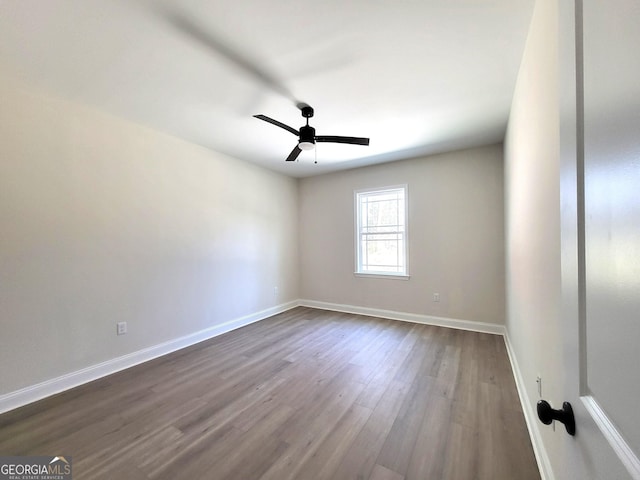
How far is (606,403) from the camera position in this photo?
0.45 metres

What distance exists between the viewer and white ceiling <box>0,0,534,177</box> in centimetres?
152

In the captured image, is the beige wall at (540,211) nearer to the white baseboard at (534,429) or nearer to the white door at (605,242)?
the white baseboard at (534,429)

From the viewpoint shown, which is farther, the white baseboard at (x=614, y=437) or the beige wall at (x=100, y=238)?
the beige wall at (x=100, y=238)

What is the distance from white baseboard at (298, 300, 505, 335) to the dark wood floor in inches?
24.5

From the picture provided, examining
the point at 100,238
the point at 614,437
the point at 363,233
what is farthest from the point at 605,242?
the point at 363,233

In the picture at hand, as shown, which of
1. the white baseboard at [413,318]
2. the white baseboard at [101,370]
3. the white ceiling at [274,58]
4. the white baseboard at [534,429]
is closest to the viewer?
the white baseboard at [534,429]

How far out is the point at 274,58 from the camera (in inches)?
75.3

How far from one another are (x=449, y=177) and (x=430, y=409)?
314 centimetres

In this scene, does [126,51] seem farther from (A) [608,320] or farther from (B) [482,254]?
(B) [482,254]

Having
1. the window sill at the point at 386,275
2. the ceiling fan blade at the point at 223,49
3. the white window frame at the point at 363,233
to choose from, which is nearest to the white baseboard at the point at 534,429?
the window sill at the point at 386,275

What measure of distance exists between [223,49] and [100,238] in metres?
2.16

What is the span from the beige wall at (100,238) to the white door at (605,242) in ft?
11.2

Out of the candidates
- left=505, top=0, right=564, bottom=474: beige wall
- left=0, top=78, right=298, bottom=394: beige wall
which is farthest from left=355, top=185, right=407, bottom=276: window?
left=505, top=0, right=564, bottom=474: beige wall

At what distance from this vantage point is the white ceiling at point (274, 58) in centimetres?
152
